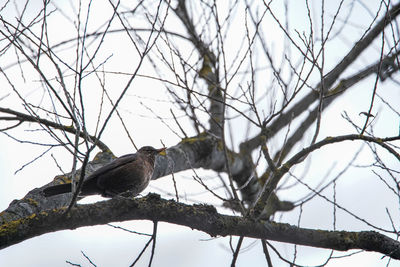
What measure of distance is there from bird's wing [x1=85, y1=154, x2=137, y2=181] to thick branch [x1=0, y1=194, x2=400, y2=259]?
1.69 meters

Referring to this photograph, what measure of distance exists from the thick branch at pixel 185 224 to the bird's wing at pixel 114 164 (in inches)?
66.4

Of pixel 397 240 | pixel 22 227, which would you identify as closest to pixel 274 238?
pixel 397 240

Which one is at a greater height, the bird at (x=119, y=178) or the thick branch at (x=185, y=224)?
the bird at (x=119, y=178)

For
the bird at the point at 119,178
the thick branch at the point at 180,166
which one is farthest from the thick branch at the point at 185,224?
the bird at the point at 119,178

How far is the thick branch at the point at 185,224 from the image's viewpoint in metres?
3.05

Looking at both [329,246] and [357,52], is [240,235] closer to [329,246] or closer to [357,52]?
[329,246]

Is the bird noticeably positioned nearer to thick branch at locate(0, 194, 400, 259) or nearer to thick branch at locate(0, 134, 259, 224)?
thick branch at locate(0, 134, 259, 224)

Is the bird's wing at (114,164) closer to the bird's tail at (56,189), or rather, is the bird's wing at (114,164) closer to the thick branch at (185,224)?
the bird's tail at (56,189)

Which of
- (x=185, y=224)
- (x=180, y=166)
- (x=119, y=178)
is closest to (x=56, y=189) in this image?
(x=119, y=178)

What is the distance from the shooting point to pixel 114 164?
5121 mm

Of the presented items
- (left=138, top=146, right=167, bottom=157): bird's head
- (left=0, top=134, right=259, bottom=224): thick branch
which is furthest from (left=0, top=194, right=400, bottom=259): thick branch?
(left=138, top=146, right=167, bottom=157): bird's head

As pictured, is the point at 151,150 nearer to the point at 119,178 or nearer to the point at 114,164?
the point at 114,164

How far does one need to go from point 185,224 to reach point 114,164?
197cm

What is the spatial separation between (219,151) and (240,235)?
3.22 m
